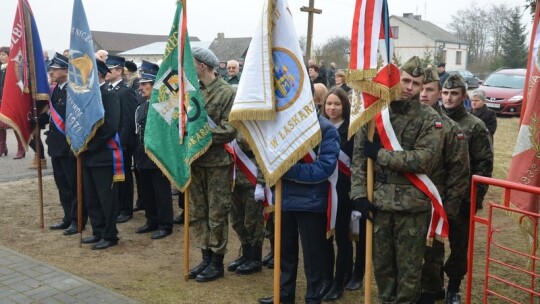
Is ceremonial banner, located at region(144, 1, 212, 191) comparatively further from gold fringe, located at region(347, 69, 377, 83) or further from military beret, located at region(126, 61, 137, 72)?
military beret, located at region(126, 61, 137, 72)

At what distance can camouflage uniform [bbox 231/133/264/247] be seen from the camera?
5.47m

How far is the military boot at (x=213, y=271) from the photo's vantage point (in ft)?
16.9

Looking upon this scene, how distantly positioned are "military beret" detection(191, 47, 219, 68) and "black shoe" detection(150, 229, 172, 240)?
249 centimetres

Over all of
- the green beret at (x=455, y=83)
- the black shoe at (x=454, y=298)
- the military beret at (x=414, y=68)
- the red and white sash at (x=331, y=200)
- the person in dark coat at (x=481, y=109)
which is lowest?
the black shoe at (x=454, y=298)

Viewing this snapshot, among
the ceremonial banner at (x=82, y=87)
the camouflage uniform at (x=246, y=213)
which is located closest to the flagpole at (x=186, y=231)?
the camouflage uniform at (x=246, y=213)

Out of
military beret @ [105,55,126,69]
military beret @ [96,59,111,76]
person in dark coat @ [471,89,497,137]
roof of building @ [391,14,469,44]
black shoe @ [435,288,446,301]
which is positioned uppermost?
roof of building @ [391,14,469,44]

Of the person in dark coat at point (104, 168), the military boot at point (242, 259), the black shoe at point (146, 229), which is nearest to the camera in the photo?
the military boot at point (242, 259)

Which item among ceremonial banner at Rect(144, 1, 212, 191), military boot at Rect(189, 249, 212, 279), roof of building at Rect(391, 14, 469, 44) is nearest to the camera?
ceremonial banner at Rect(144, 1, 212, 191)

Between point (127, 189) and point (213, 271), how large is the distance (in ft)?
9.08

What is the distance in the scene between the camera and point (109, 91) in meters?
6.25

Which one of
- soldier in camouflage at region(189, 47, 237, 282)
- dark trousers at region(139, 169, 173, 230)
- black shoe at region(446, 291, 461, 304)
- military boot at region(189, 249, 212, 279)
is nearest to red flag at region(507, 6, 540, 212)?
black shoe at region(446, 291, 461, 304)

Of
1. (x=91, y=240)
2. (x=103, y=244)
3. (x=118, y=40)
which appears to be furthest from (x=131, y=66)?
(x=118, y=40)

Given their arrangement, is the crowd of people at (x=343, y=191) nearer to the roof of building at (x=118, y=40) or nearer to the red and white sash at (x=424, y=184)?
the red and white sash at (x=424, y=184)

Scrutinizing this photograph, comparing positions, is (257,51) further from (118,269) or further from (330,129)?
(118,269)
